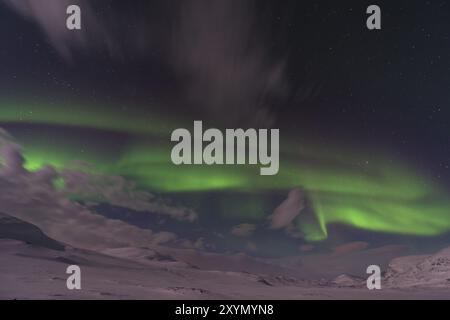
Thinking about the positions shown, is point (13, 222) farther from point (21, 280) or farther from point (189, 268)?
point (189, 268)

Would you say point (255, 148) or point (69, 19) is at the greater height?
point (69, 19)

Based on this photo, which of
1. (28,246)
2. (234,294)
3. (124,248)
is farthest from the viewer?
(28,246)

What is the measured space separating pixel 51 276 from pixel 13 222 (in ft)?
4.76

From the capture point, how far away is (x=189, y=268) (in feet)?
22.8
